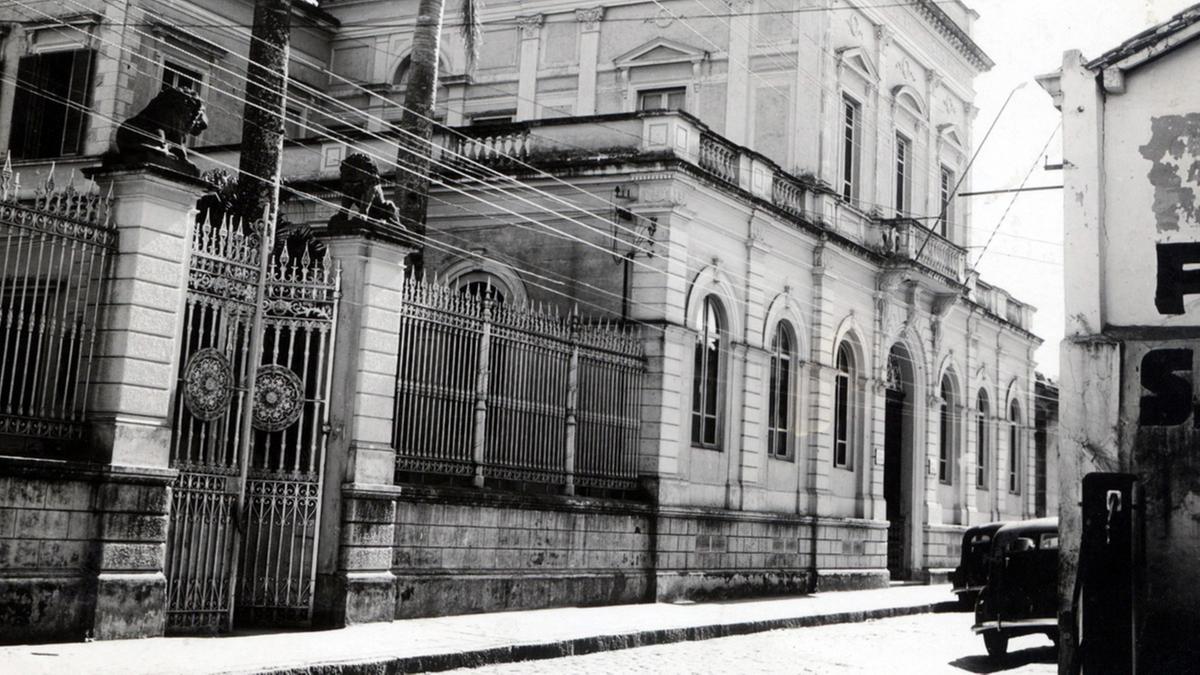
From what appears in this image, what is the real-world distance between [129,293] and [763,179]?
40.3 ft

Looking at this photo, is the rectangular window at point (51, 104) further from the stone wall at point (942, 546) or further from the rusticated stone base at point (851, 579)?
the stone wall at point (942, 546)

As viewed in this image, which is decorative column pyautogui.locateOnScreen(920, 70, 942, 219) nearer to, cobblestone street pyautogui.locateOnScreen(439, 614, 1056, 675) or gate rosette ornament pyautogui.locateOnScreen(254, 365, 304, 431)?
cobblestone street pyautogui.locateOnScreen(439, 614, 1056, 675)

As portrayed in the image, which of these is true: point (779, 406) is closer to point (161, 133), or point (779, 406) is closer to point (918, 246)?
point (918, 246)

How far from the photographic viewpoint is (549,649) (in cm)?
1147

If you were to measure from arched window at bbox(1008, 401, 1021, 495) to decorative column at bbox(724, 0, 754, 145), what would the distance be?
44.9ft

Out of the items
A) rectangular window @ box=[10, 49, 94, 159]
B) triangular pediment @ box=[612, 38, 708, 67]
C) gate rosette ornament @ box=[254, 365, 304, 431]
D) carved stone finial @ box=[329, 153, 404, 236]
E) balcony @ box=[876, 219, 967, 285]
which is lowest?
gate rosette ornament @ box=[254, 365, 304, 431]

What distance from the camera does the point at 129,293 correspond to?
408 inches

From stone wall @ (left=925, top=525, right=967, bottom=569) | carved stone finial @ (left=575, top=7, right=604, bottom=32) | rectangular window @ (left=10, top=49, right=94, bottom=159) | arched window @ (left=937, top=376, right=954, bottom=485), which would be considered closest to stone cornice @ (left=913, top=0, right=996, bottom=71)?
carved stone finial @ (left=575, top=7, right=604, bottom=32)

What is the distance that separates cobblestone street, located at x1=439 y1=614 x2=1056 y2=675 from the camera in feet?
35.9

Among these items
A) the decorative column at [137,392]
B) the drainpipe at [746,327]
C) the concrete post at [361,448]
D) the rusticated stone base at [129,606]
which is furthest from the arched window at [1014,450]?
the rusticated stone base at [129,606]

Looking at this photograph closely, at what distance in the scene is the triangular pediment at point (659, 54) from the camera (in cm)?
2397

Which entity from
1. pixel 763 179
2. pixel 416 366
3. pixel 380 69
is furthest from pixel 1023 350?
pixel 416 366

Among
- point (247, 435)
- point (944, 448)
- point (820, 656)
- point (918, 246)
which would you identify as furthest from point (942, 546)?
point (247, 435)

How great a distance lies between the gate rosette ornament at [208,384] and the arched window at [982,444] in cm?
2310
